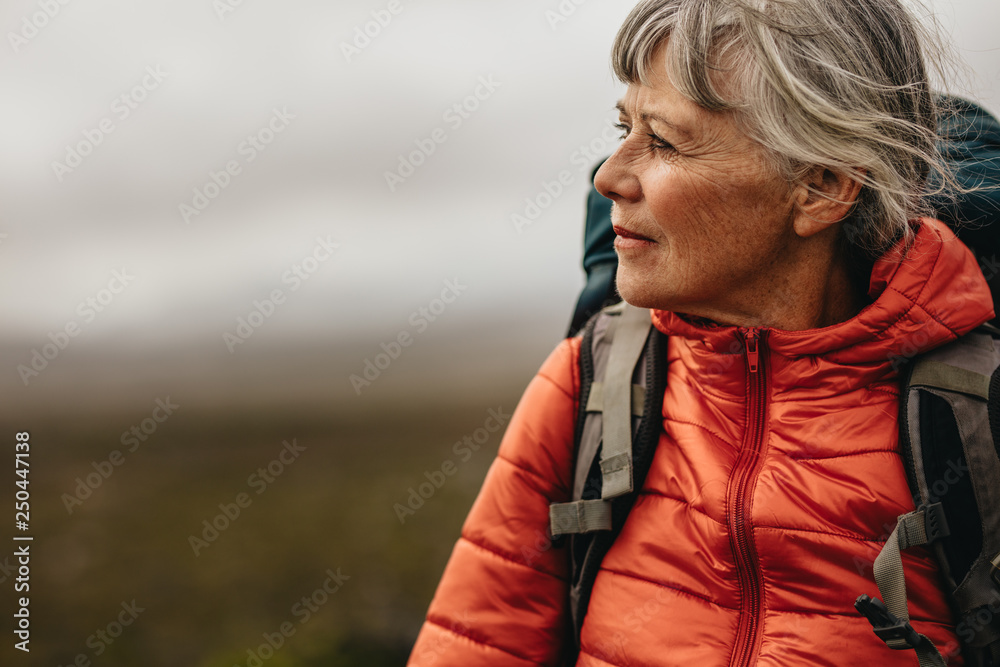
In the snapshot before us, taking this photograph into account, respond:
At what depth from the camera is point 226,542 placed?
9609 mm

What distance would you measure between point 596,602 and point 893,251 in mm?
1344

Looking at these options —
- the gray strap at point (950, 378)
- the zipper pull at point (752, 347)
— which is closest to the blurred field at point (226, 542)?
the zipper pull at point (752, 347)

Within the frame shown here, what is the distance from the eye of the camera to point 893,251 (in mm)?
1972

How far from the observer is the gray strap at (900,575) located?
1638 mm

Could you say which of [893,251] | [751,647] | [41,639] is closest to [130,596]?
[41,639]

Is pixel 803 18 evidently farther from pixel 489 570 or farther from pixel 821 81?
pixel 489 570

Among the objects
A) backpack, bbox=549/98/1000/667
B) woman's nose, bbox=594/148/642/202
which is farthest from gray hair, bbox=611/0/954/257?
backpack, bbox=549/98/1000/667

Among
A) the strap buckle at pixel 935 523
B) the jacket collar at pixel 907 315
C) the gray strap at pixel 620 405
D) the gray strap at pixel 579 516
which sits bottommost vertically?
the gray strap at pixel 579 516

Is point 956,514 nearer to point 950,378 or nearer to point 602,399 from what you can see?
point 950,378

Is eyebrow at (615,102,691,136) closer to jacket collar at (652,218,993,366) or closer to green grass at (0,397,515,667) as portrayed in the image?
jacket collar at (652,218,993,366)

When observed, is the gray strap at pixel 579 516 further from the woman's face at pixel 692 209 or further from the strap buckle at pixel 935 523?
the strap buckle at pixel 935 523

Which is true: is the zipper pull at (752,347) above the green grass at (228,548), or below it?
above

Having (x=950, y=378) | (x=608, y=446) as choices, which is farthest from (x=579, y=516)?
(x=950, y=378)

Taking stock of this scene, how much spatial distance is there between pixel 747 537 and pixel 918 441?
497 millimetres
